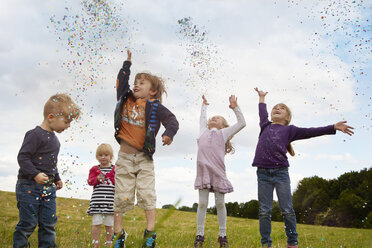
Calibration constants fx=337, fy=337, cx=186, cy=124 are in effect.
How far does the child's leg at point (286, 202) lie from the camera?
16.6ft

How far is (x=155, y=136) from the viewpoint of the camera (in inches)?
184

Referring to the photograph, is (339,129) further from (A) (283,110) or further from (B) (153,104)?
(B) (153,104)

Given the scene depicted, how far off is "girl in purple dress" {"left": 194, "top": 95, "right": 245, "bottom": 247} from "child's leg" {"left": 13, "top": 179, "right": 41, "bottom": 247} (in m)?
2.43

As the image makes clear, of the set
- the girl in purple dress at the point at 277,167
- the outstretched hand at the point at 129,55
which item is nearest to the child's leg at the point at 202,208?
the girl in purple dress at the point at 277,167

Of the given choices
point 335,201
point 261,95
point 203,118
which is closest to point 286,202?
point 261,95

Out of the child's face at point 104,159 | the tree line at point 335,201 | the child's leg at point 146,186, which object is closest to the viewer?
the child's leg at point 146,186

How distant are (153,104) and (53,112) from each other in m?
1.33

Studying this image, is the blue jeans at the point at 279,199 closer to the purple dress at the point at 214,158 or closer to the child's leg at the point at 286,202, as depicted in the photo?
the child's leg at the point at 286,202

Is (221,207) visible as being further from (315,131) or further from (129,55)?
(129,55)

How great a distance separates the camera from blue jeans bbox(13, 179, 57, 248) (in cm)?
403

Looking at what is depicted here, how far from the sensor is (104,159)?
18.8ft

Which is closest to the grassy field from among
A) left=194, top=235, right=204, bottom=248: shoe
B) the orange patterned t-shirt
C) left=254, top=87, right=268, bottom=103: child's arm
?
left=194, top=235, right=204, bottom=248: shoe

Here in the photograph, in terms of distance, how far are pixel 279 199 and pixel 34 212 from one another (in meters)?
3.42

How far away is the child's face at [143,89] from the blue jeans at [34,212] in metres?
1.73
